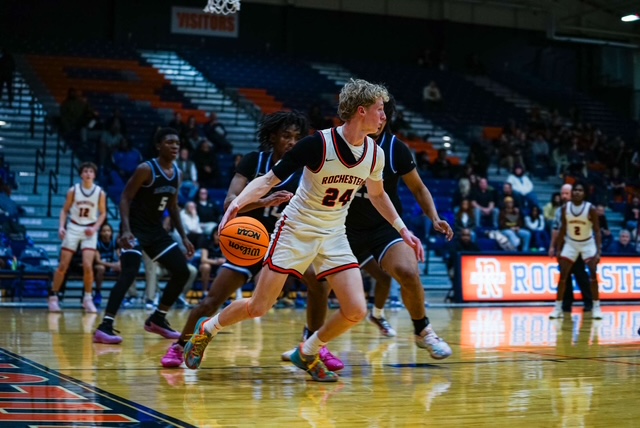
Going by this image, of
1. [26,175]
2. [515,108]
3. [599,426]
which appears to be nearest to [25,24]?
[26,175]

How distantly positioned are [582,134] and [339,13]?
8.54 meters

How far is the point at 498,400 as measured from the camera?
17.7 ft

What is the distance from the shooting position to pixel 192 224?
15.5 m

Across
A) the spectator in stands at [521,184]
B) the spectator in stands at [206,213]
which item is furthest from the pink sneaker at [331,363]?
the spectator in stands at [521,184]

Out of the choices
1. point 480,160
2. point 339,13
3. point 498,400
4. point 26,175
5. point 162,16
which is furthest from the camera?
point 339,13

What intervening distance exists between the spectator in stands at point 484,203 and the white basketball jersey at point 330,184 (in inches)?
515

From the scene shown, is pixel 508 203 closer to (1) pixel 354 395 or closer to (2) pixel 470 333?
(2) pixel 470 333

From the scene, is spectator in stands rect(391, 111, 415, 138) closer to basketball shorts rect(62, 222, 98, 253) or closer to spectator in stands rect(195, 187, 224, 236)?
spectator in stands rect(195, 187, 224, 236)

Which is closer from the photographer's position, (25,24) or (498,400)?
(498,400)

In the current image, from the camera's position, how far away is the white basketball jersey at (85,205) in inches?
509

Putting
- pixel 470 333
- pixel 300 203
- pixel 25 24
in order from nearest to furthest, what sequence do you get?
pixel 300 203 → pixel 470 333 → pixel 25 24

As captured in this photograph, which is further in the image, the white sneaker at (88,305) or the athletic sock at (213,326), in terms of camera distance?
the white sneaker at (88,305)

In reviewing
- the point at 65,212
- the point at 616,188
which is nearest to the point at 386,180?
the point at 65,212

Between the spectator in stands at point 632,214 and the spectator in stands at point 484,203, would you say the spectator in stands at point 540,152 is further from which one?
the spectator in stands at point 484,203
